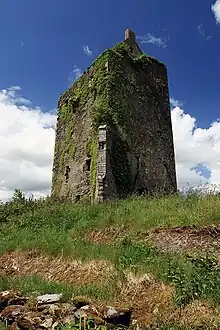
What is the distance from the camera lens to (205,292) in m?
7.28

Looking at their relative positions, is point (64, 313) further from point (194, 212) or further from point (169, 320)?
point (194, 212)

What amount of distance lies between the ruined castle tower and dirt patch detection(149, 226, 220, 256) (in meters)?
7.50

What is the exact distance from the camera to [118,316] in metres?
6.82

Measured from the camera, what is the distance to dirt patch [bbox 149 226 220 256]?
34.8ft

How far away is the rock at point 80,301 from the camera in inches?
282

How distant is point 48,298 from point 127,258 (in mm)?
2988

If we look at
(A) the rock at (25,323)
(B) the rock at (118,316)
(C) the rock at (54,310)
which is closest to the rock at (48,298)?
(C) the rock at (54,310)

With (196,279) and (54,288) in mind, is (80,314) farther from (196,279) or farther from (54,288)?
(196,279)

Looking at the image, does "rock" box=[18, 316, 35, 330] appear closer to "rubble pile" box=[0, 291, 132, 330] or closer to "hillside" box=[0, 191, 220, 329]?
"rubble pile" box=[0, 291, 132, 330]

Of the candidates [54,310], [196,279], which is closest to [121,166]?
[196,279]

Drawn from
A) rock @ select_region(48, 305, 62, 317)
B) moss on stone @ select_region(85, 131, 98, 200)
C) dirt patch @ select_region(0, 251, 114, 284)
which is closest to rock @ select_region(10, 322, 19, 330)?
rock @ select_region(48, 305, 62, 317)

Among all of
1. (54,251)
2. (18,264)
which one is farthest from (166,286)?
(18,264)

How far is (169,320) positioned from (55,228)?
28.1 feet

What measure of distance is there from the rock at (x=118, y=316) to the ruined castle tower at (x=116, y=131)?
11757 mm
